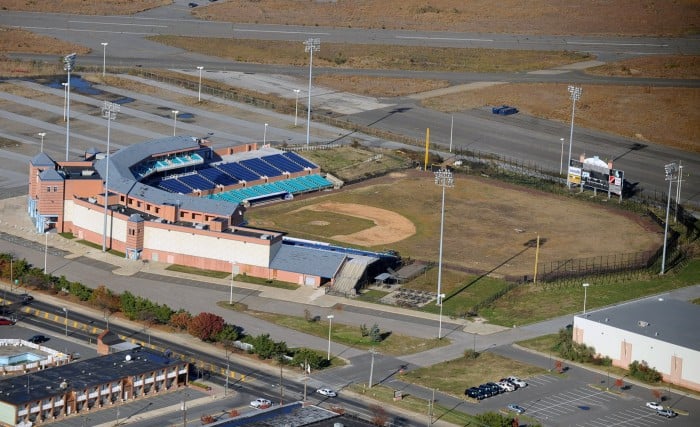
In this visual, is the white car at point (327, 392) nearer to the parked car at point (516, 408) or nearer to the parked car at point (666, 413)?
the parked car at point (516, 408)

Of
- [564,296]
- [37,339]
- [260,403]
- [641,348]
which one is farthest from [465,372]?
[37,339]

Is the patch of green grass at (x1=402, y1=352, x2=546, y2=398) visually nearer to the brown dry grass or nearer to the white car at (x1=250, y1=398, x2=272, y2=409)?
the white car at (x1=250, y1=398, x2=272, y2=409)

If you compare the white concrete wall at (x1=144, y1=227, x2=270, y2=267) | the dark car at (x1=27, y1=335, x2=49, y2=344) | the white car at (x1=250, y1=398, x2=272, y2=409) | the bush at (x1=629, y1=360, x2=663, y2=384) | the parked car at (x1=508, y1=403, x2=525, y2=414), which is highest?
the white concrete wall at (x1=144, y1=227, x2=270, y2=267)

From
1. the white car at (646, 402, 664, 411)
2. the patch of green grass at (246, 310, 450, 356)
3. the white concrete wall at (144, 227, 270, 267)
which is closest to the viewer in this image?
the white car at (646, 402, 664, 411)

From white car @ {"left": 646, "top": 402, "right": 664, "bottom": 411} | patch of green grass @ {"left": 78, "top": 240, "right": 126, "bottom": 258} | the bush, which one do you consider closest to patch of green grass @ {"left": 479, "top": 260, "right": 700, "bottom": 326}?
the bush

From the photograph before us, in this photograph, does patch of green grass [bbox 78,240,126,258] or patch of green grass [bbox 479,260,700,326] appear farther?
patch of green grass [bbox 78,240,126,258]

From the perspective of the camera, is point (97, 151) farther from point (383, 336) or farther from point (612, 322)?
point (612, 322)
